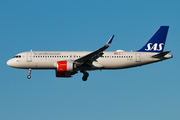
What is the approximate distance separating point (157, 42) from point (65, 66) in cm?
1451

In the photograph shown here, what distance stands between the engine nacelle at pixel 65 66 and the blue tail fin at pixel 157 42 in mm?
11167

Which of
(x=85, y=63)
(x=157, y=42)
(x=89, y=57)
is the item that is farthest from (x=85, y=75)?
(x=157, y=42)

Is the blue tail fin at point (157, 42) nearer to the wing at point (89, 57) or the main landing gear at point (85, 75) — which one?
the wing at point (89, 57)

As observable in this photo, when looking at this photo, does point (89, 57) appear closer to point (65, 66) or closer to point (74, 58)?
point (65, 66)

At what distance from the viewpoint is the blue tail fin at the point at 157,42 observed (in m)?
45.2

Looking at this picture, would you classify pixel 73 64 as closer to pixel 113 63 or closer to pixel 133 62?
pixel 113 63

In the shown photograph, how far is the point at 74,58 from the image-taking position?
42.7 meters

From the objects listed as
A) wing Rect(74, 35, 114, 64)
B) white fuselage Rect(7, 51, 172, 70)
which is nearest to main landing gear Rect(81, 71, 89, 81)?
white fuselage Rect(7, 51, 172, 70)

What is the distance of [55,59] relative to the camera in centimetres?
4244

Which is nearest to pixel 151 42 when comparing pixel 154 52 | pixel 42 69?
pixel 154 52

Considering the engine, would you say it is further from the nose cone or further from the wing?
the nose cone

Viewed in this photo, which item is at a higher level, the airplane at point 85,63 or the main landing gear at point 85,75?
the airplane at point 85,63

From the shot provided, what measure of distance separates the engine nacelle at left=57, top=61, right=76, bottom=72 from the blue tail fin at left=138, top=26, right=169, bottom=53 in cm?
1117

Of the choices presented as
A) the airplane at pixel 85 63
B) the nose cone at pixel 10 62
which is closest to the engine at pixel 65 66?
the airplane at pixel 85 63
